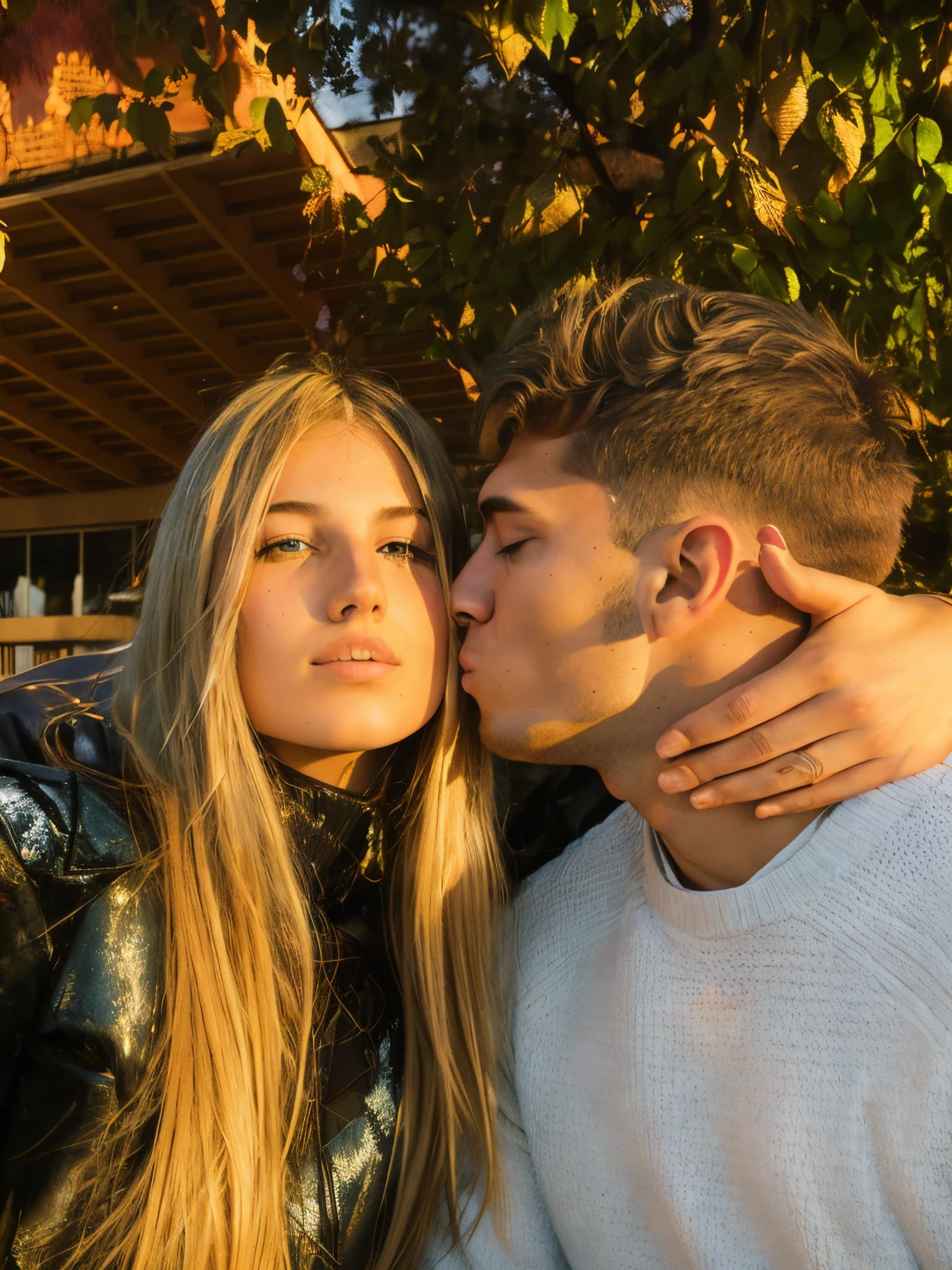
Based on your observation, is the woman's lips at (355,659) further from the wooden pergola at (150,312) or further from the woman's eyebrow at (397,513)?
the wooden pergola at (150,312)

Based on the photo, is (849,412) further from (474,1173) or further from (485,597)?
(474,1173)

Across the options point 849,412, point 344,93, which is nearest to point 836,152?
point 849,412

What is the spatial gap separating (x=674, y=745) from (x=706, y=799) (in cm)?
9

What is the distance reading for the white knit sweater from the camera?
4.79 feet

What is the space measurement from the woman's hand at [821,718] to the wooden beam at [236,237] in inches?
118

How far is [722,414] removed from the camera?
179cm

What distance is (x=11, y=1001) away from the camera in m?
1.51

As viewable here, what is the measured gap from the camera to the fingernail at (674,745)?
5.36ft

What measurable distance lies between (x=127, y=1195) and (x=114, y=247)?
12.5ft

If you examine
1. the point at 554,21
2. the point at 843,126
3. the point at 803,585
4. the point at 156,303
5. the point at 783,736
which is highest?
the point at 156,303

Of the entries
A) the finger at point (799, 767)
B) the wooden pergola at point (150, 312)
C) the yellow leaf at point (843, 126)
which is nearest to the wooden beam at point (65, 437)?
the wooden pergola at point (150, 312)

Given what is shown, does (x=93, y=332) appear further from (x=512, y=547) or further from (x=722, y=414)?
(x=722, y=414)

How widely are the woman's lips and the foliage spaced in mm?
902

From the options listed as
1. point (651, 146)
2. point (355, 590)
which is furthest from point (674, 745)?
point (651, 146)
